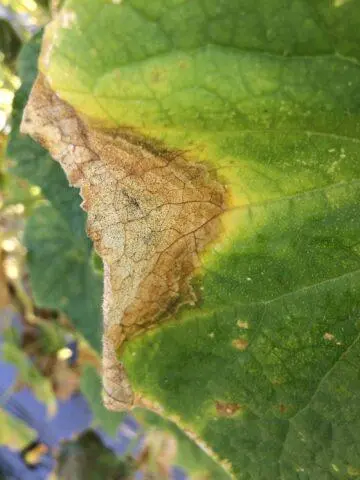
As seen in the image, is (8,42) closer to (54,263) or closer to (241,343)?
(54,263)

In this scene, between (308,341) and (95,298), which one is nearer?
(308,341)

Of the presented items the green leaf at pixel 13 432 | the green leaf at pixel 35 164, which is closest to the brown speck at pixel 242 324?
the green leaf at pixel 35 164

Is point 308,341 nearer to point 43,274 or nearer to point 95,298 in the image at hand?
point 95,298

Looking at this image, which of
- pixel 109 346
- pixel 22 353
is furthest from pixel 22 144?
pixel 22 353

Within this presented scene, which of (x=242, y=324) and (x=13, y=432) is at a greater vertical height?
(x=242, y=324)

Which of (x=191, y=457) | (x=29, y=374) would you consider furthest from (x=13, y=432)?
(x=191, y=457)

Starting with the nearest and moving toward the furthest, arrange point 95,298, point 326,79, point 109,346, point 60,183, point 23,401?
point 326,79, point 109,346, point 60,183, point 95,298, point 23,401

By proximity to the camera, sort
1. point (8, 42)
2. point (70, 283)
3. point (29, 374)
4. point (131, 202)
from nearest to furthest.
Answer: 1. point (131, 202)
2. point (8, 42)
3. point (70, 283)
4. point (29, 374)
